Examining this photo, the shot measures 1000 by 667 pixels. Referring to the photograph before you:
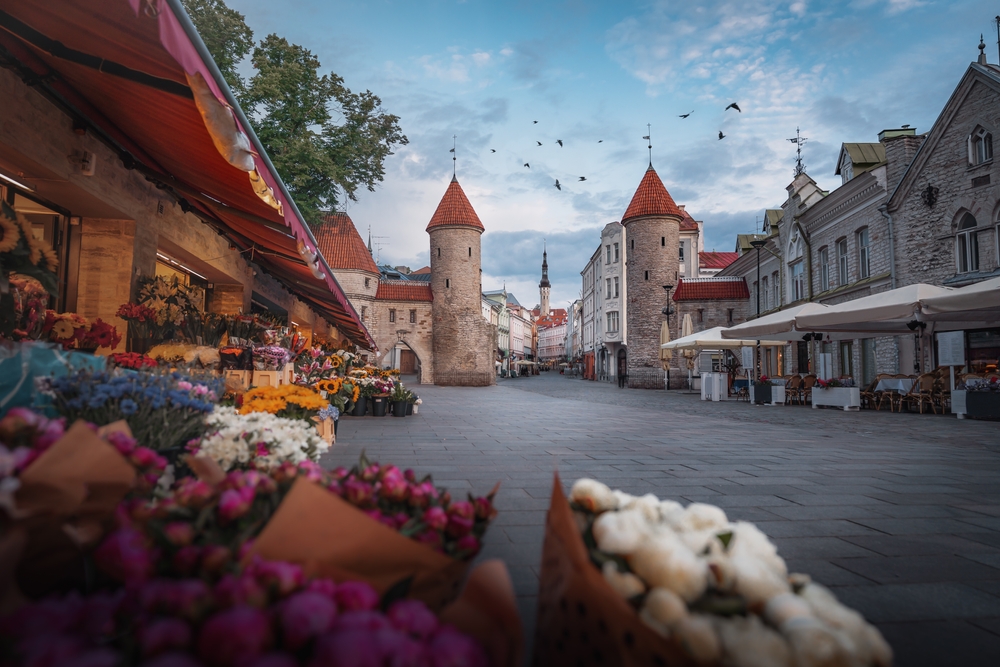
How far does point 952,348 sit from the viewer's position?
12797mm

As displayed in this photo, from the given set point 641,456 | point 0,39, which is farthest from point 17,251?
point 641,456

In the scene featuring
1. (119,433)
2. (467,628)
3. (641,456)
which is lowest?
(641,456)

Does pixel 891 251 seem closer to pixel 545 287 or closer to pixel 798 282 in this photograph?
pixel 798 282

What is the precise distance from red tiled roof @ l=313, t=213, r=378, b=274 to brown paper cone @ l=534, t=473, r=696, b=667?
112ft

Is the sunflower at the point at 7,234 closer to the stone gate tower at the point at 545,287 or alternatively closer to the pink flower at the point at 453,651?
the pink flower at the point at 453,651

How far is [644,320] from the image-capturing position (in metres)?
33.0

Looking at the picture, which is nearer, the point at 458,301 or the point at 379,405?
the point at 379,405

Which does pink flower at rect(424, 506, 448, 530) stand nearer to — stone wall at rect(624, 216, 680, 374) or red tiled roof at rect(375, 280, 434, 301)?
stone wall at rect(624, 216, 680, 374)

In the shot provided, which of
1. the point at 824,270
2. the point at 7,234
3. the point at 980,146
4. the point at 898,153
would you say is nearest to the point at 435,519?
the point at 7,234

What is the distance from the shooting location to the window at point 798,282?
2289 cm

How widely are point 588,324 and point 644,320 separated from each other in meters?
23.8

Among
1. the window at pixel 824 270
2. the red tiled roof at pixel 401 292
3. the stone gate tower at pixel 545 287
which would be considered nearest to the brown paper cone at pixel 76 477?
the window at pixel 824 270

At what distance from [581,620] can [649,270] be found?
3359 cm

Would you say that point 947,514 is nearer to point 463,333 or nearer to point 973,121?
point 973,121
